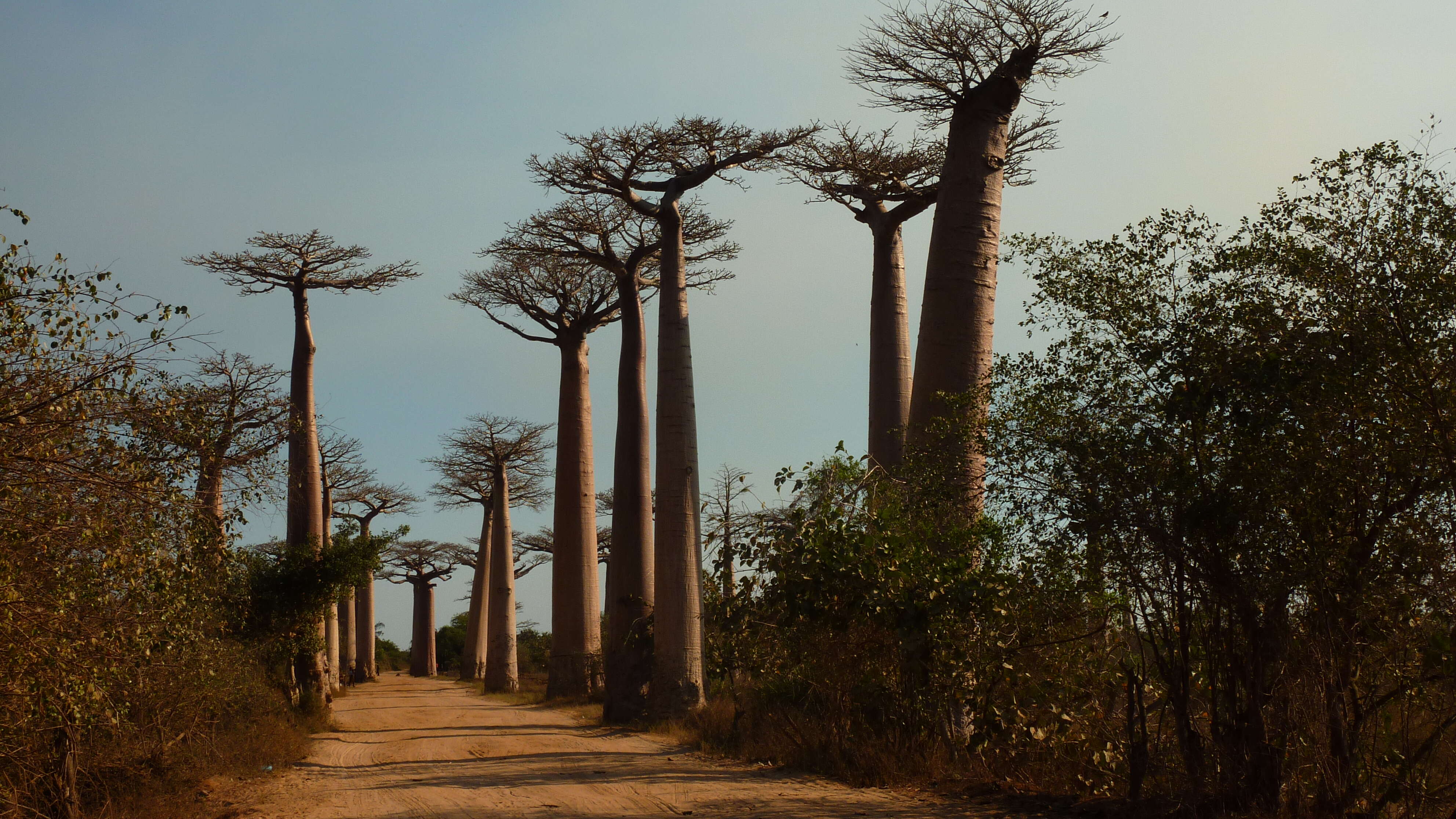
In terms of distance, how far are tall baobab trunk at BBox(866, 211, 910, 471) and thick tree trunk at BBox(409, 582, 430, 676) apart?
30.3 metres

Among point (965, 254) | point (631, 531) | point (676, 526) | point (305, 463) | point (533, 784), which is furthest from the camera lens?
point (305, 463)

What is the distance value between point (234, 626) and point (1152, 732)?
10.0m

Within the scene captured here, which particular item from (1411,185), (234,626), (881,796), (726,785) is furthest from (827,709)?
(234,626)

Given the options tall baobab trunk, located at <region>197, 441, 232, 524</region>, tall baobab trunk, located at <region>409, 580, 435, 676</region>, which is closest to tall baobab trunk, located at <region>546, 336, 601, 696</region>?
tall baobab trunk, located at <region>197, 441, 232, 524</region>

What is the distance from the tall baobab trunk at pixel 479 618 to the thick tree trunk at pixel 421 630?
860 centimetres

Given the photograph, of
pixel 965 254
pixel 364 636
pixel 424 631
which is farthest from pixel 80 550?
pixel 424 631

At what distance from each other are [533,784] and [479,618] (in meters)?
22.8

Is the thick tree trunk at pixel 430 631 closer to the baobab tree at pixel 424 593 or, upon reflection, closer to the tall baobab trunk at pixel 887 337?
the baobab tree at pixel 424 593

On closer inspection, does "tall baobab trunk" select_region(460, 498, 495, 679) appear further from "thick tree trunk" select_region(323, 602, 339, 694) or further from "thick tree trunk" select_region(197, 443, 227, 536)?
"thick tree trunk" select_region(197, 443, 227, 536)

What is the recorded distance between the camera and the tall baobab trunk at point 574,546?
1545 cm

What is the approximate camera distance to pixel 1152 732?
4.87 meters

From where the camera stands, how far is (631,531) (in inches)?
479

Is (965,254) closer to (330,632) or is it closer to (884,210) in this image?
(884,210)

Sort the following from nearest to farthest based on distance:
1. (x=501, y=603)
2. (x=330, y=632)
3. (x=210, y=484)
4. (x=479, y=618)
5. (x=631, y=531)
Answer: (x=210, y=484) → (x=631, y=531) → (x=330, y=632) → (x=501, y=603) → (x=479, y=618)
